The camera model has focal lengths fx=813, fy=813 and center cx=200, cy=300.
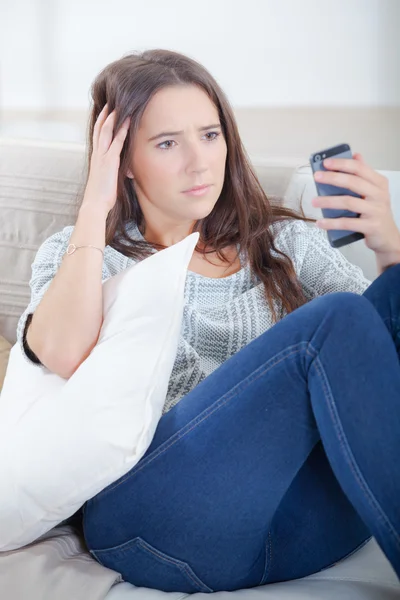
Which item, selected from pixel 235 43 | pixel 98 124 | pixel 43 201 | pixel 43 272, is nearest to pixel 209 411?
pixel 43 272

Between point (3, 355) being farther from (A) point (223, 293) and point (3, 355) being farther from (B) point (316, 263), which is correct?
(B) point (316, 263)

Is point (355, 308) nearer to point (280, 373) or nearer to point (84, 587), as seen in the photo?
point (280, 373)

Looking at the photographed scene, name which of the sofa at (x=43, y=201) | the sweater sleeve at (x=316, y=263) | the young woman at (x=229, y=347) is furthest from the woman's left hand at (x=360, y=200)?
the sofa at (x=43, y=201)

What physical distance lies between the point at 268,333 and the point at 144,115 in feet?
1.66

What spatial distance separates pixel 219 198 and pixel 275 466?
625 mm

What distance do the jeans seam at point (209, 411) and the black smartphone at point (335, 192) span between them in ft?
0.80

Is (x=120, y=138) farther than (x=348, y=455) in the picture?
Yes

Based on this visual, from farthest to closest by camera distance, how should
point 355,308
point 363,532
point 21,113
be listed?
point 21,113, point 363,532, point 355,308

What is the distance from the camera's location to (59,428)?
1.03 metres

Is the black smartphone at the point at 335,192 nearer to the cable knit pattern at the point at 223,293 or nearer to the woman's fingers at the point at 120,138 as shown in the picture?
the cable knit pattern at the point at 223,293

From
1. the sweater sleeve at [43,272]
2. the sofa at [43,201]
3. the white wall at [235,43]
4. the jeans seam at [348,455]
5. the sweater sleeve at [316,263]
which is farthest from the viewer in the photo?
the white wall at [235,43]

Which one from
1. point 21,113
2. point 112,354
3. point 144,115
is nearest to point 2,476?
point 112,354

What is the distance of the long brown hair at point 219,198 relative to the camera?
4.41 feet

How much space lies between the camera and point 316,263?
1.42 metres
